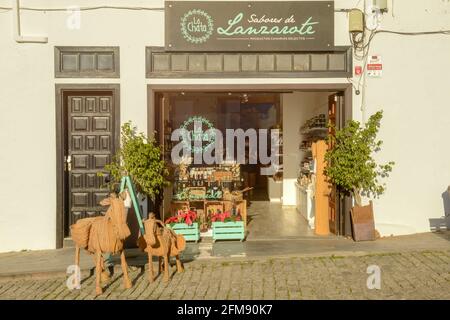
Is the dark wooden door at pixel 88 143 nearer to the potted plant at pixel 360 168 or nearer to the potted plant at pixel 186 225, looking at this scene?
the potted plant at pixel 186 225

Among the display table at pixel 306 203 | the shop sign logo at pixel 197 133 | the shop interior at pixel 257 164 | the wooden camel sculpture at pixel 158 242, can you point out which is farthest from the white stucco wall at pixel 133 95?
the wooden camel sculpture at pixel 158 242

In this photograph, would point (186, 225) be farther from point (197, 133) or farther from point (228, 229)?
point (197, 133)

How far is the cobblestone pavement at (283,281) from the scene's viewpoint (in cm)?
663

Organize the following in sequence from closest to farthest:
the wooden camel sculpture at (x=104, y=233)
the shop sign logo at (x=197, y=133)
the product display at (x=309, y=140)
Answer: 1. the wooden camel sculpture at (x=104, y=233)
2. the product display at (x=309, y=140)
3. the shop sign logo at (x=197, y=133)

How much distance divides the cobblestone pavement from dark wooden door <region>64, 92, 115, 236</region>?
242 centimetres

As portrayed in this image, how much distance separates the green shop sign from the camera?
9.69m

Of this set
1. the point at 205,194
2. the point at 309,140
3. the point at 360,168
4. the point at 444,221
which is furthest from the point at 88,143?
the point at 444,221

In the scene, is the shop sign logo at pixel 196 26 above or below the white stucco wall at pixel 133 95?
above

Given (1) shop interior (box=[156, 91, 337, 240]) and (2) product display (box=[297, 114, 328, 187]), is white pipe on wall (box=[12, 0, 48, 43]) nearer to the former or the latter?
(1) shop interior (box=[156, 91, 337, 240])

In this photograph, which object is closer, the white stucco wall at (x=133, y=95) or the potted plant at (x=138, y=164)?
the potted plant at (x=138, y=164)

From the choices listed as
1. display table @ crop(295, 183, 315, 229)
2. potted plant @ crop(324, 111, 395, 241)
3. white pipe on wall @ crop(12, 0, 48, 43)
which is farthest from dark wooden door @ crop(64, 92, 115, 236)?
display table @ crop(295, 183, 315, 229)

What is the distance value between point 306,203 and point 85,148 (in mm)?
5377

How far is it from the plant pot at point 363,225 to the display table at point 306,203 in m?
1.94

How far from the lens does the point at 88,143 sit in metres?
9.91
